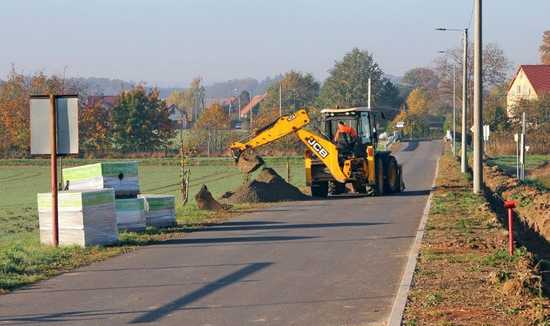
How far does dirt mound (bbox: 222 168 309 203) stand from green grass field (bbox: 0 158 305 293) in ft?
6.09

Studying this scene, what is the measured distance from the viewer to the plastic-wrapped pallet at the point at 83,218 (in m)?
18.6

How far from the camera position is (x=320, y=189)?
34.9 metres

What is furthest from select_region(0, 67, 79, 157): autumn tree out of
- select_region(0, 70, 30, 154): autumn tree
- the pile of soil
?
the pile of soil

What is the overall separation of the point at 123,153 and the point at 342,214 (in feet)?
210

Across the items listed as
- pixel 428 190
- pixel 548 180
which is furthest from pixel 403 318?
pixel 548 180

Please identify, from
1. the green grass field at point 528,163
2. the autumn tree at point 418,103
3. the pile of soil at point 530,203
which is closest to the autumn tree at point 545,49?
the autumn tree at point 418,103

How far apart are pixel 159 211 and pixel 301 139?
11.6 meters

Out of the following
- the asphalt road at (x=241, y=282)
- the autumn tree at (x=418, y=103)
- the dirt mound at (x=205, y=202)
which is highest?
the autumn tree at (x=418, y=103)

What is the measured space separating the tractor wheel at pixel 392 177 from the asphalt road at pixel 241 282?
39.2 feet

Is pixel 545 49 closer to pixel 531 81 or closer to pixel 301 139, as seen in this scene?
pixel 531 81

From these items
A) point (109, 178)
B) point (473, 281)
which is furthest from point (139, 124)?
point (473, 281)

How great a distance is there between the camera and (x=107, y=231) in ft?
62.2

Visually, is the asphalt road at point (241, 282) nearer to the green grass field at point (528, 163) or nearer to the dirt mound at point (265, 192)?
the dirt mound at point (265, 192)

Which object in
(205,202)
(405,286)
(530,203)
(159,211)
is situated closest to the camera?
(405,286)
